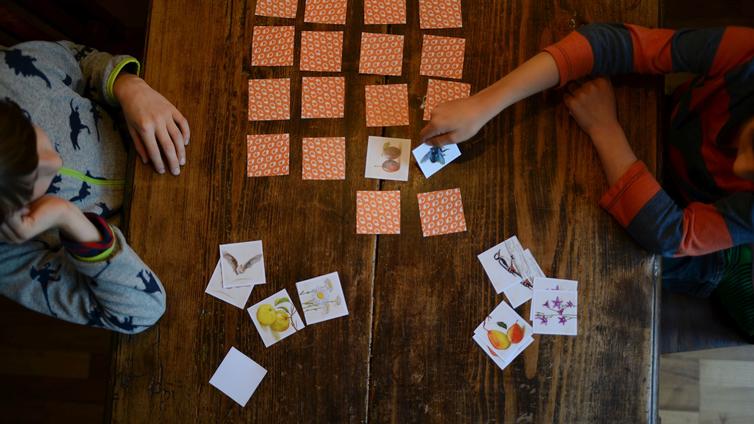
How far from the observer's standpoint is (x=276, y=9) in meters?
1.30

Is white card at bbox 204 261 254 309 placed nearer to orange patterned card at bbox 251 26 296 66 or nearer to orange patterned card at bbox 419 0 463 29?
orange patterned card at bbox 251 26 296 66

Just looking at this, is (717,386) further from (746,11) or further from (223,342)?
(223,342)

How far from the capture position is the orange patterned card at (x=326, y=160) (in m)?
1.22

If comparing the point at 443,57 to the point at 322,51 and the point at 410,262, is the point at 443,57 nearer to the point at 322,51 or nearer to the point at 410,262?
the point at 322,51

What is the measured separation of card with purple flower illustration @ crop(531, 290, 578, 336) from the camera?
1.15 m

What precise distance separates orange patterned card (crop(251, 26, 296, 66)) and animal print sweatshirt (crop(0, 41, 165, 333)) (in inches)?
12.8

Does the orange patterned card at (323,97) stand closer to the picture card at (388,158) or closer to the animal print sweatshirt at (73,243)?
the picture card at (388,158)

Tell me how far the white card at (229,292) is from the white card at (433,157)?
0.51 m

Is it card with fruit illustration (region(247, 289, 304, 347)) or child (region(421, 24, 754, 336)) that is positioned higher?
child (region(421, 24, 754, 336))

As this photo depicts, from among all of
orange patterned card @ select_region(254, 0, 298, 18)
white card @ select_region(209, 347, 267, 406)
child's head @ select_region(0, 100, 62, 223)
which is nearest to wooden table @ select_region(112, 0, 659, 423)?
white card @ select_region(209, 347, 267, 406)

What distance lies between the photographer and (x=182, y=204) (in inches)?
48.8

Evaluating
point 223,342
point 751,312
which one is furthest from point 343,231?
point 751,312

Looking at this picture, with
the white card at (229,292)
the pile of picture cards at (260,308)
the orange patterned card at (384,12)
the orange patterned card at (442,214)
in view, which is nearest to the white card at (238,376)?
the pile of picture cards at (260,308)

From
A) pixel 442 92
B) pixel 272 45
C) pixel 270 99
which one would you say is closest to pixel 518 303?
pixel 442 92
